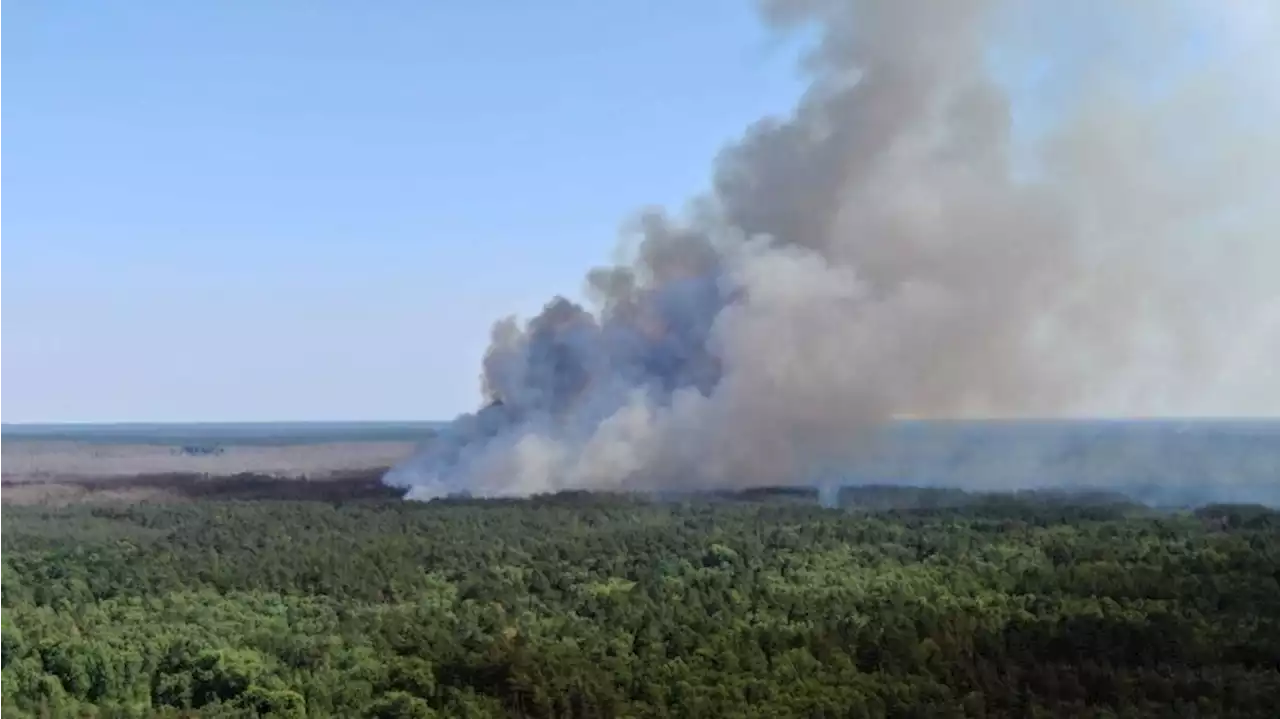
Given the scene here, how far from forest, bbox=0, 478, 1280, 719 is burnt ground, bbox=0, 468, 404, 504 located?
662 inches

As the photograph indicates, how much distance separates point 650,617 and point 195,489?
5191 cm

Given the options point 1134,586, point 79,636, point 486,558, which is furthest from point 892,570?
point 79,636

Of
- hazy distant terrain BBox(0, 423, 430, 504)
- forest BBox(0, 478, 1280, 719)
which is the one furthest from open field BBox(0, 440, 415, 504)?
forest BBox(0, 478, 1280, 719)

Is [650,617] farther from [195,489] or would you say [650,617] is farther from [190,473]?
[190,473]

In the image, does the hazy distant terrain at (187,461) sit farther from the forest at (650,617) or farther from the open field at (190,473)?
the forest at (650,617)

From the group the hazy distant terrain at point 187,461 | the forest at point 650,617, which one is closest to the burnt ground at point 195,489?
the hazy distant terrain at point 187,461

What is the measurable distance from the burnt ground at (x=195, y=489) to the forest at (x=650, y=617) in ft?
55.2

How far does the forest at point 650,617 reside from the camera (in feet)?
91.6

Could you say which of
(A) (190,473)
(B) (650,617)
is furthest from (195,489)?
(B) (650,617)

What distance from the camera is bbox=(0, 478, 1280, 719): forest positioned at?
27.9 m

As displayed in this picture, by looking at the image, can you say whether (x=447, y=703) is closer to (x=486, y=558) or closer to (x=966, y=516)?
(x=486, y=558)

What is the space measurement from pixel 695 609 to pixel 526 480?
107 ft

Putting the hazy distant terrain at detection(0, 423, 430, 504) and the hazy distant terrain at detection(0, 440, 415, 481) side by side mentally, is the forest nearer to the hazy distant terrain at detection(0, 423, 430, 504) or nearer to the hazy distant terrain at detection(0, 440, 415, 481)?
the hazy distant terrain at detection(0, 423, 430, 504)

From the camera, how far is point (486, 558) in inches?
1795
